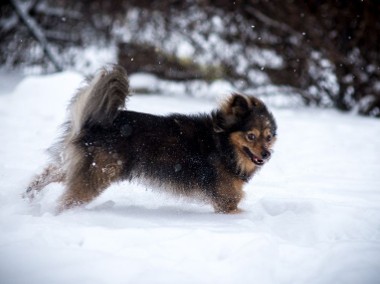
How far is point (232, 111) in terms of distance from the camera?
4160 millimetres

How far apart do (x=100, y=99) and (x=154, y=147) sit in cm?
65

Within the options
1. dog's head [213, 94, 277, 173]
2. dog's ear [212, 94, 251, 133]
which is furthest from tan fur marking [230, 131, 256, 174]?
dog's ear [212, 94, 251, 133]

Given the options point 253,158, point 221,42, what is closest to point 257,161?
point 253,158

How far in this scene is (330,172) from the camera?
5.55 metres

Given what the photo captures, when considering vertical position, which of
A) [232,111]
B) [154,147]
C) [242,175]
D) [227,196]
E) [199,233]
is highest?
[232,111]

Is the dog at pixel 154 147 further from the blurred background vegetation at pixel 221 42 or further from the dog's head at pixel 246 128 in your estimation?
the blurred background vegetation at pixel 221 42

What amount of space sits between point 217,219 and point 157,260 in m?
1.11

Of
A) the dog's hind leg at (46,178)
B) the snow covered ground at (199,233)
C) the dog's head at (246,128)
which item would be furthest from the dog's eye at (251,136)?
the dog's hind leg at (46,178)

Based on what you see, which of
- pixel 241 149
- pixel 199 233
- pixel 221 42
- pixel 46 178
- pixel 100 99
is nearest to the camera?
pixel 199 233

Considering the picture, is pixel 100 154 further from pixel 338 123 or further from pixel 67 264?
pixel 338 123

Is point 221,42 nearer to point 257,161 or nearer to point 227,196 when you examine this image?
point 257,161

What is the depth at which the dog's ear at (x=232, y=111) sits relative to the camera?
413 cm

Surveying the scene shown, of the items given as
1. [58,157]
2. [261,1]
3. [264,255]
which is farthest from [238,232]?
[261,1]

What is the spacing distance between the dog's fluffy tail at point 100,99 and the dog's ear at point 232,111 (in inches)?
39.5
